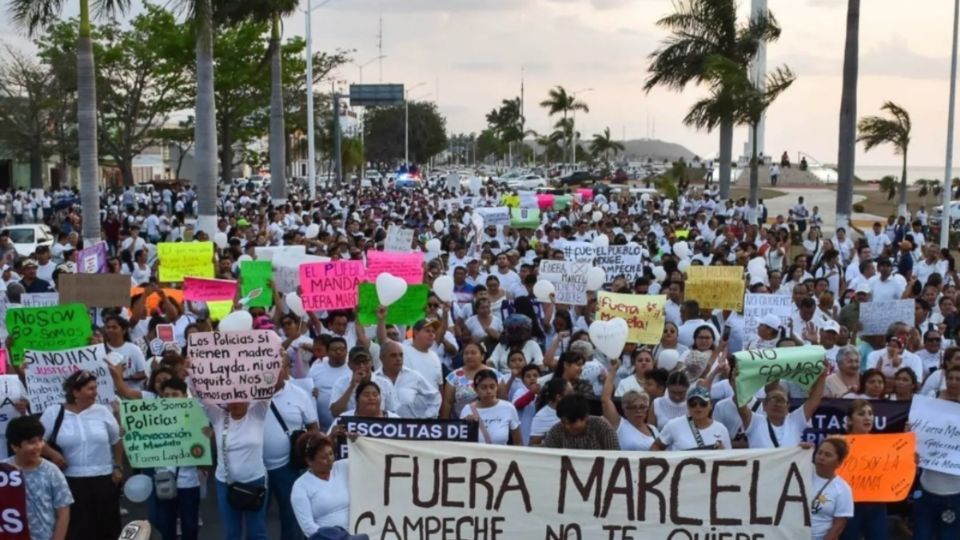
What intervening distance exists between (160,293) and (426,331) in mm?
3869

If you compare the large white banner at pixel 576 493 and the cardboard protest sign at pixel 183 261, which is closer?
the large white banner at pixel 576 493

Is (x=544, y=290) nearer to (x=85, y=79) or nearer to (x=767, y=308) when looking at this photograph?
(x=767, y=308)

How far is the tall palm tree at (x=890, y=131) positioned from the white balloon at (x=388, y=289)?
2652 cm

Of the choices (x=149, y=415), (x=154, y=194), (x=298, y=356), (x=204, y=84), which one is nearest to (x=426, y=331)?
(x=298, y=356)

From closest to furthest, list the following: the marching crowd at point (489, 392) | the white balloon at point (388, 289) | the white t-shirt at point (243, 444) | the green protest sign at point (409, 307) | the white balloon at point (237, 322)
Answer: the marching crowd at point (489, 392)
the white t-shirt at point (243, 444)
the white balloon at point (237, 322)
the white balloon at point (388, 289)
the green protest sign at point (409, 307)

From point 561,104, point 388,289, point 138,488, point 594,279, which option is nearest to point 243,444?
point 138,488

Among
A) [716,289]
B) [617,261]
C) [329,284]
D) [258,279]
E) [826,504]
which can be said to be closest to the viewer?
[826,504]

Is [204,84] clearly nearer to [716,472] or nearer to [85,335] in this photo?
[85,335]

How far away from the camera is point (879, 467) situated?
24.0 feet

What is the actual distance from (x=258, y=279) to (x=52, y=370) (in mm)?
3967

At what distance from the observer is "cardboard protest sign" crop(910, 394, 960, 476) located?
751 cm

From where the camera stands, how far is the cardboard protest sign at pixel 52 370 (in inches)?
329

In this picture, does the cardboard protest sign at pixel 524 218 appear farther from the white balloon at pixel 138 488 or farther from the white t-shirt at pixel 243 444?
the white balloon at pixel 138 488

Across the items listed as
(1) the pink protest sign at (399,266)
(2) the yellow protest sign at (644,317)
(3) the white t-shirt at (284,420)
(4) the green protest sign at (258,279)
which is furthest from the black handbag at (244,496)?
(1) the pink protest sign at (399,266)
